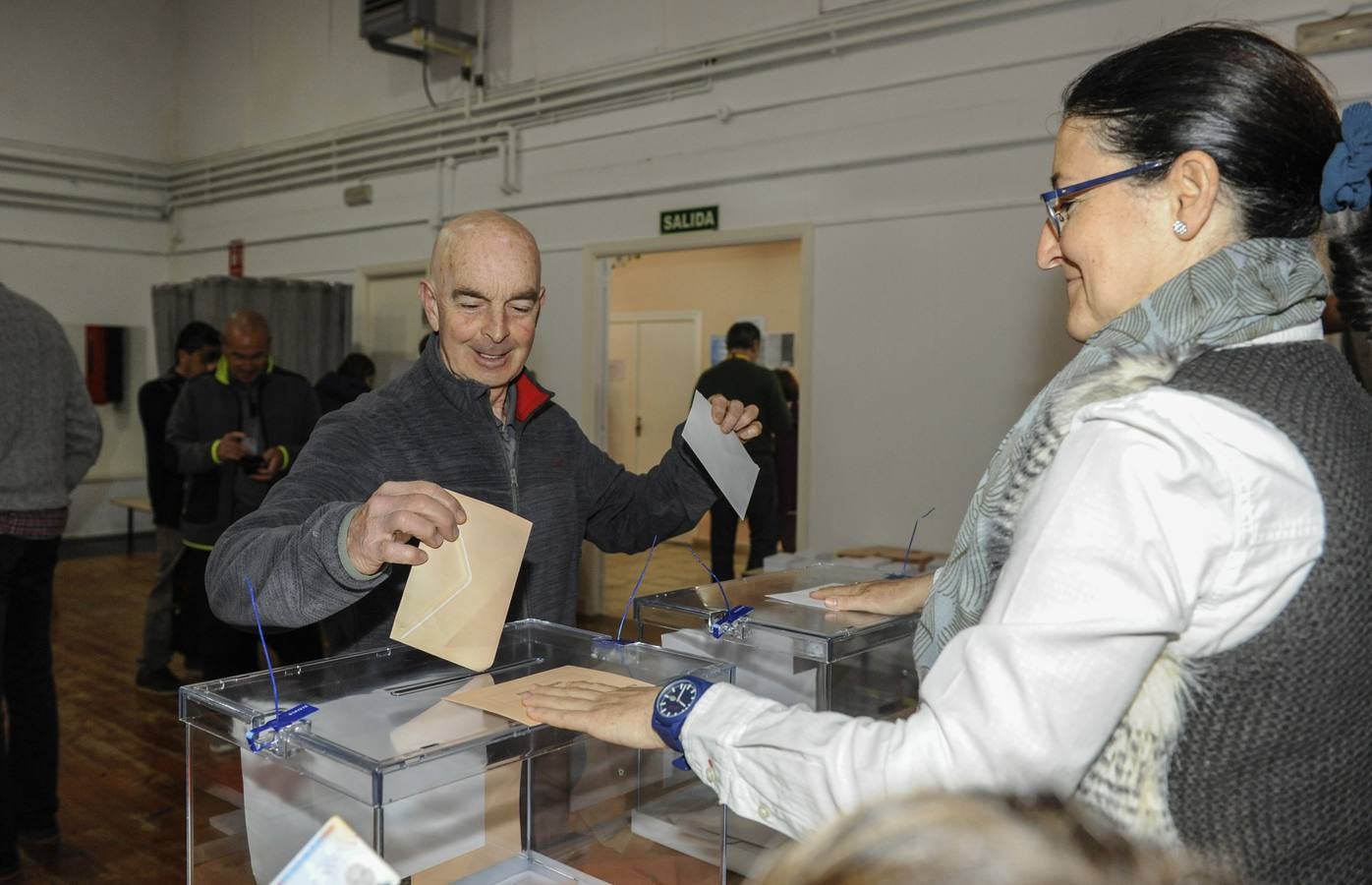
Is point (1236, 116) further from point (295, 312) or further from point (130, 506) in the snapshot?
point (130, 506)

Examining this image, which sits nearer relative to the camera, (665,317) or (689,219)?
(689,219)

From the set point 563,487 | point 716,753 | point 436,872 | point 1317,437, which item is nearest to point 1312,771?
point 1317,437

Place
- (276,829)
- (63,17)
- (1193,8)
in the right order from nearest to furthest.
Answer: (276,829) → (1193,8) → (63,17)

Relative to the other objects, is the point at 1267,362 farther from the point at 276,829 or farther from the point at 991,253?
the point at 991,253

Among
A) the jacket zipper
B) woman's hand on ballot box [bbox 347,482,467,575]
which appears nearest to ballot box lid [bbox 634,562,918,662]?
Answer: the jacket zipper

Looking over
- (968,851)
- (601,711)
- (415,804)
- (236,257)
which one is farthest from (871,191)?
(236,257)

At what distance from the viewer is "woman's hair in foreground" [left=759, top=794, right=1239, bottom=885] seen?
1.65 ft

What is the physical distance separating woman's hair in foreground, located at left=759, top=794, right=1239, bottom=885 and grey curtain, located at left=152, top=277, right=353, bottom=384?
7444mm

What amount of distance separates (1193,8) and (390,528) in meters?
4.01

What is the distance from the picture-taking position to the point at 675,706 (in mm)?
983

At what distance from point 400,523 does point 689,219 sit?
4626 millimetres

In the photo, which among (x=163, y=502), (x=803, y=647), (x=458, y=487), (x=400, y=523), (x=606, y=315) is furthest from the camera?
(x=606, y=315)

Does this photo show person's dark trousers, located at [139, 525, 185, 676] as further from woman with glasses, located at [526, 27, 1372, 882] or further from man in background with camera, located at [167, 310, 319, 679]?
woman with glasses, located at [526, 27, 1372, 882]

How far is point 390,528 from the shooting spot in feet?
3.77
